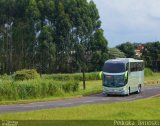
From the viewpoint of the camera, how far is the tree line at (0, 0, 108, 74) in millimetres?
83938

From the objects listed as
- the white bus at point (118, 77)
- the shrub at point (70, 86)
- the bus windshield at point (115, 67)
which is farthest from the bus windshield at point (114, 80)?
the shrub at point (70, 86)

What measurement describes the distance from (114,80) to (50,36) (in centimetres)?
3919

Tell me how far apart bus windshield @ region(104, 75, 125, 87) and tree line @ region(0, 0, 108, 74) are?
124 feet

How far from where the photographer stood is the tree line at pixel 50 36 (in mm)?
83938

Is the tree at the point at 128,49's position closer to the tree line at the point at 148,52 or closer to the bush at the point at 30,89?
the tree line at the point at 148,52

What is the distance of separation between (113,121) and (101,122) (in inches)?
23.9

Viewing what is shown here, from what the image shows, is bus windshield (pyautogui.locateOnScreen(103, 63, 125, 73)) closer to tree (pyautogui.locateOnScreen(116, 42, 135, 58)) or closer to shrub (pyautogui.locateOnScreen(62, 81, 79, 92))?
shrub (pyautogui.locateOnScreen(62, 81, 79, 92))

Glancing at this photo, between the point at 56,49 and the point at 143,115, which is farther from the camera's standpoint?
the point at 56,49

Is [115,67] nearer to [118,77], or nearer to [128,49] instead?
[118,77]

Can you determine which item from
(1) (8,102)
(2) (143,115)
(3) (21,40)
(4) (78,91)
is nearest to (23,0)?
(3) (21,40)

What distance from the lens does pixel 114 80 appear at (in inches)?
1767

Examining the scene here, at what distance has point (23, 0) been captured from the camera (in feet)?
285

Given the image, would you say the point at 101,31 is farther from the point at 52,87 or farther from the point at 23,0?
the point at 52,87

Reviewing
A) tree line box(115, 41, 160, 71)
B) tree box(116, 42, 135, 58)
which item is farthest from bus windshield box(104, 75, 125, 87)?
tree line box(115, 41, 160, 71)
